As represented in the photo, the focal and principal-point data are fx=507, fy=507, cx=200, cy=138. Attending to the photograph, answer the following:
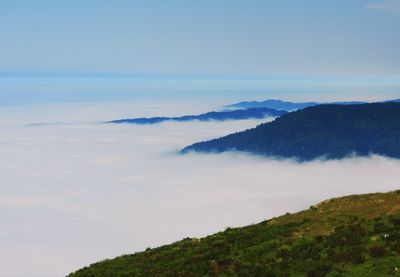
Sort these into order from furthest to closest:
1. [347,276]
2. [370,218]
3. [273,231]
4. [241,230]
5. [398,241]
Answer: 1. [241,230]
2. [273,231]
3. [370,218]
4. [398,241]
5. [347,276]

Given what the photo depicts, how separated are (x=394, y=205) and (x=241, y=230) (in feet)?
42.2

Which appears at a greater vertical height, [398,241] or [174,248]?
[398,241]

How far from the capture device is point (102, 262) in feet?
150

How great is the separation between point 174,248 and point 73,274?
334 inches

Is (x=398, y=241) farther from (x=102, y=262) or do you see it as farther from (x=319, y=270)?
(x=102, y=262)

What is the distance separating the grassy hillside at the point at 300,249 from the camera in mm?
27750

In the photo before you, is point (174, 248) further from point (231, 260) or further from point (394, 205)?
point (394, 205)

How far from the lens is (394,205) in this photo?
37.8 meters

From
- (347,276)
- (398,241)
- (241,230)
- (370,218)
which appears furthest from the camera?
(241,230)

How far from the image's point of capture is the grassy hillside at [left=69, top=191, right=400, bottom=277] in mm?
27750

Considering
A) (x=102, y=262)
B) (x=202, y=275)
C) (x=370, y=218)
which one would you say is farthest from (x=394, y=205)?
(x=102, y=262)

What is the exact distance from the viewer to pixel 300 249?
32125 millimetres

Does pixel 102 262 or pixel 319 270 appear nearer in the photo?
pixel 319 270

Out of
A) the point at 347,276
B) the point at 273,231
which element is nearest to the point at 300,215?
the point at 273,231
